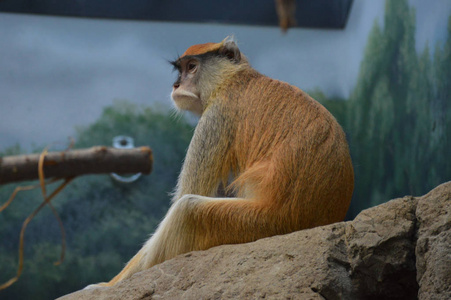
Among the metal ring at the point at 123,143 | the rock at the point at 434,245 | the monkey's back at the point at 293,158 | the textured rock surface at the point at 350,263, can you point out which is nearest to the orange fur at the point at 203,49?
the monkey's back at the point at 293,158

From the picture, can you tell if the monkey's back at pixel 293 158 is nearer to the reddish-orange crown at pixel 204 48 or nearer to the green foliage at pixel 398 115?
the reddish-orange crown at pixel 204 48

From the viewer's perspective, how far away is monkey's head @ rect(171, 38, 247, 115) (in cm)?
322

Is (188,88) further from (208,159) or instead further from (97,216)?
(97,216)

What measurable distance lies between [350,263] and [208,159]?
100 cm

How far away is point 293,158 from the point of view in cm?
267

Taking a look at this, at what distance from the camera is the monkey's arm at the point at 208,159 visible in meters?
2.78

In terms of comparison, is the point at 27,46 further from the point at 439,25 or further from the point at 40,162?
the point at 439,25

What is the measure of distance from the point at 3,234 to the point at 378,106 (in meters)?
4.74

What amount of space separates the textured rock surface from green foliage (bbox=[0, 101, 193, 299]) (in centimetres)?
409

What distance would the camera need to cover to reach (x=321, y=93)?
6285 mm

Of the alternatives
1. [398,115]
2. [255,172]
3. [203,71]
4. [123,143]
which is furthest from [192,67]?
[123,143]

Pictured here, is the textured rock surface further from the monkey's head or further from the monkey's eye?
the monkey's eye

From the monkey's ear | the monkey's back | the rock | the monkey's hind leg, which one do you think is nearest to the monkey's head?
the monkey's ear

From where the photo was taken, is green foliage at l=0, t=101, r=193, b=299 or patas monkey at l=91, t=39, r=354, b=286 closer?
patas monkey at l=91, t=39, r=354, b=286
